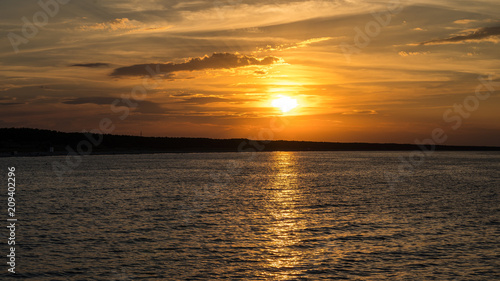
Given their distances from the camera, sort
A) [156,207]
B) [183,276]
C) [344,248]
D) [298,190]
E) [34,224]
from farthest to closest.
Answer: [298,190], [156,207], [34,224], [344,248], [183,276]

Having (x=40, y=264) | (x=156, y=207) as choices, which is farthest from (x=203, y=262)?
(x=156, y=207)

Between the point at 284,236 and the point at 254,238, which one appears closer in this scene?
the point at 254,238

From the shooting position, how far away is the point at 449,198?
6544 centimetres

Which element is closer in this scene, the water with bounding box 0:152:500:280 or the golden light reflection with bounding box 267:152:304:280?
the water with bounding box 0:152:500:280

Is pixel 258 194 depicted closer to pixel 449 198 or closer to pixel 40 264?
pixel 449 198

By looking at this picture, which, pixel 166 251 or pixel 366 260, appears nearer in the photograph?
pixel 366 260

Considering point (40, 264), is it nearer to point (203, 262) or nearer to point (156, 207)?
point (203, 262)

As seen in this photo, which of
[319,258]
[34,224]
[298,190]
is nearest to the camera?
[319,258]

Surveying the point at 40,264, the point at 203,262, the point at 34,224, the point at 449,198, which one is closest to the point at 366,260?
the point at 203,262

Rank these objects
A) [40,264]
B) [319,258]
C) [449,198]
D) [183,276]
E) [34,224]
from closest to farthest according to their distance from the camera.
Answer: [183,276] < [40,264] < [319,258] < [34,224] < [449,198]

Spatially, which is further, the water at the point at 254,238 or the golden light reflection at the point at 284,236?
the golden light reflection at the point at 284,236

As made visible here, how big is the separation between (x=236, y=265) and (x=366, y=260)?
8299mm

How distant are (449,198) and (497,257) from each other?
3694 centimetres

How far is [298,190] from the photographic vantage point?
7825cm
